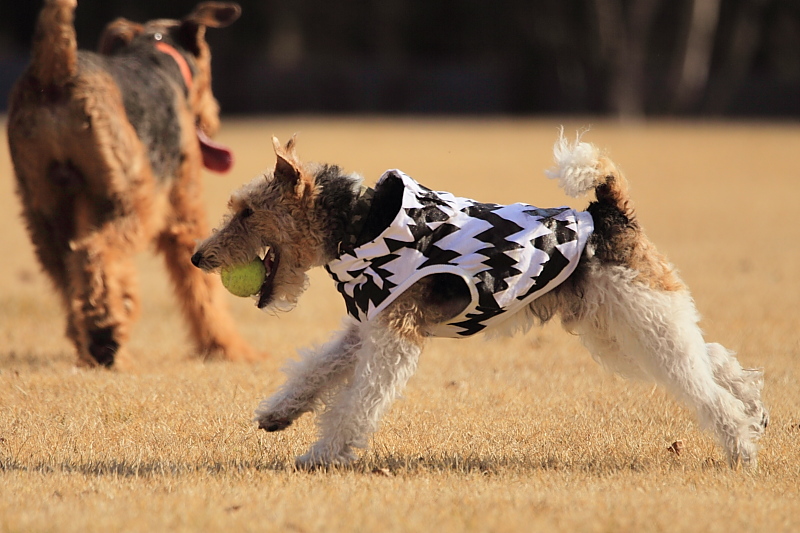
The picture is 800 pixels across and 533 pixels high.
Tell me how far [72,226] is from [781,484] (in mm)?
4304

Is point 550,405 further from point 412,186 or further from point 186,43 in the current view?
point 186,43

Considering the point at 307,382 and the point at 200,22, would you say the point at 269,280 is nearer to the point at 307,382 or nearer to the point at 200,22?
the point at 307,382

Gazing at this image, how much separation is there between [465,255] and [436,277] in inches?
6.3

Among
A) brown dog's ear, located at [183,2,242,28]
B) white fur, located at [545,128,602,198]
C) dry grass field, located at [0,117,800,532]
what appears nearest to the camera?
dry grass field, located at [0,117,800,532]

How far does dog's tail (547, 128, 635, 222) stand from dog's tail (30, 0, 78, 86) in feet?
10.2

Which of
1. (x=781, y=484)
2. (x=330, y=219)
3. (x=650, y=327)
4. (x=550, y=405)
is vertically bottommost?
(x=550, y=405)

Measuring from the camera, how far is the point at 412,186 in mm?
4227

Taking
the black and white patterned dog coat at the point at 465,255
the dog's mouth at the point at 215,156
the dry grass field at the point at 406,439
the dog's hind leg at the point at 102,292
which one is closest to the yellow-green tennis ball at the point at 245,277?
the black and white patterned dog coat at the point at 465,255

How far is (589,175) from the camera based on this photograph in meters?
4.27

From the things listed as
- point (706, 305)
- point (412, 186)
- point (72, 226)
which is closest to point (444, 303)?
point (412, 186)

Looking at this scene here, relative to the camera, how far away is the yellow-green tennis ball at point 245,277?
4344 mm

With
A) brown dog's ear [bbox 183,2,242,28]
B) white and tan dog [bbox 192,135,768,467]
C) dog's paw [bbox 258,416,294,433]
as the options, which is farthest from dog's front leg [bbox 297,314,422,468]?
brown dog's ear [bbox 183,2,242,28]

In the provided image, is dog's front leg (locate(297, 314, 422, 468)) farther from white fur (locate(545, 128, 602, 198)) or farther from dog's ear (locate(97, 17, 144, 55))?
dog's ear (locate(97, 17, 144, 55))

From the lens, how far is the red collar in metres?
6.91
